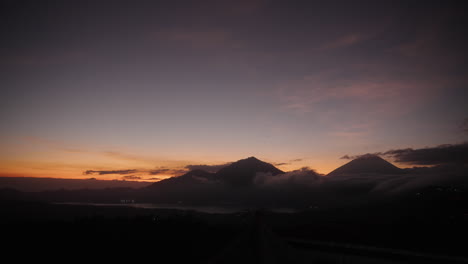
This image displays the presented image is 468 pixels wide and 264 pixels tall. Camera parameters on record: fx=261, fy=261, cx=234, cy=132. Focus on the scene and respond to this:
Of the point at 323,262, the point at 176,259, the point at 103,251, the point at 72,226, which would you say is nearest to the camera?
the point at 323,262

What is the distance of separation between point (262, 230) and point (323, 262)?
48.5ft

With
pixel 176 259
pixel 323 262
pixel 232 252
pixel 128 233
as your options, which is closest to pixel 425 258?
pixel 323 262

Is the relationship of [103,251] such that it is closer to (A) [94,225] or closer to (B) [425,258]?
(A) [94,225]

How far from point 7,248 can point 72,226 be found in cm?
2891

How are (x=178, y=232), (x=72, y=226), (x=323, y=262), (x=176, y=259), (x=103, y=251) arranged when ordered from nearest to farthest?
(x=323, y=262) < (x=176, y=259) < (x=103, y=251) < (x=178, y=232) < (x=72, y=226)

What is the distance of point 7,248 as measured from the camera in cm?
8594

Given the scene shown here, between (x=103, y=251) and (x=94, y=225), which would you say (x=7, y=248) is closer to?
(x=94, y=225)

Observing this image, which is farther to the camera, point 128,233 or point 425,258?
point 128,233

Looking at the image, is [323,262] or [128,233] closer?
[323,262]

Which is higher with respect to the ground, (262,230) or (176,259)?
(262,230)

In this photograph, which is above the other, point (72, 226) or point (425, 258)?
point (425, 258)

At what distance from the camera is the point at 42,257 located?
A: 71.1 metres

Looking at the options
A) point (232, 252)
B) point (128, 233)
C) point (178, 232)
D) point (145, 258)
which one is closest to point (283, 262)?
point (232, 252)

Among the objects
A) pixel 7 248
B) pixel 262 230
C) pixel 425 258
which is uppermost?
pixel 262 230
